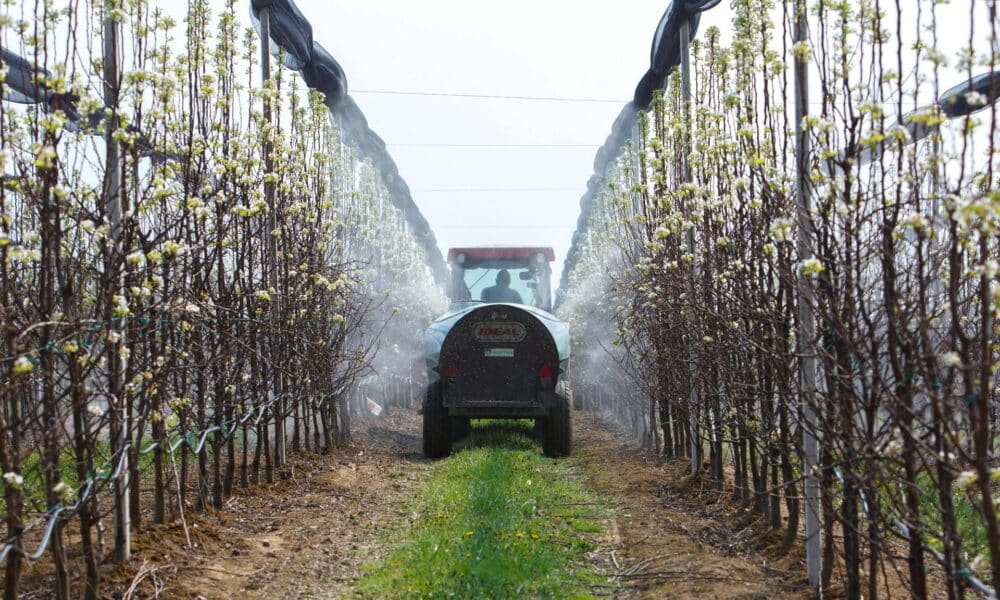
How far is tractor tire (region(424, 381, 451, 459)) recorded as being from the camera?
42.3 ft

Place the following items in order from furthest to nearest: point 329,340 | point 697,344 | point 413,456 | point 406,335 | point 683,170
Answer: point 406,335
point 413,456
point 329,340
point 683,170
point 697,344

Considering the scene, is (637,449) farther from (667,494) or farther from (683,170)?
(683,170)

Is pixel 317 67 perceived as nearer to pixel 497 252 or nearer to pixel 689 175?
pixel 497 252

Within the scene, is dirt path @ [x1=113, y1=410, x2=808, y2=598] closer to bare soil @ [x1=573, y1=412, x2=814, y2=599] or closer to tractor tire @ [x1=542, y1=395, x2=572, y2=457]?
bare soil @ [x1=573, y1=412, x2=814, y2=599]

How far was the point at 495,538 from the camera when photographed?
721 cm

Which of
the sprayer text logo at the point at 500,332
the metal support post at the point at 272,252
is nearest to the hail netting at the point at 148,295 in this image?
the metal support post at the point at 272,252

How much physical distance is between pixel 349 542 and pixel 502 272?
10.4 meters

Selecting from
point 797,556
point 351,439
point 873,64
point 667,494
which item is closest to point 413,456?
point 351,439

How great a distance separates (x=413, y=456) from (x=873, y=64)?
10.3 metres

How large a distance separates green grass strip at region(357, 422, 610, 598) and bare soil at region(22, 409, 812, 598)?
19 centimetres

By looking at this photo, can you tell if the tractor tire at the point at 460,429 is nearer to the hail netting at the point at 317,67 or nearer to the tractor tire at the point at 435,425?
the tractor tire at the point at 435,425

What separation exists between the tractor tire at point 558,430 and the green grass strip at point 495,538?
3.69ft

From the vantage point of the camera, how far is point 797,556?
21.5 feet

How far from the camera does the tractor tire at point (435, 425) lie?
12.9m
